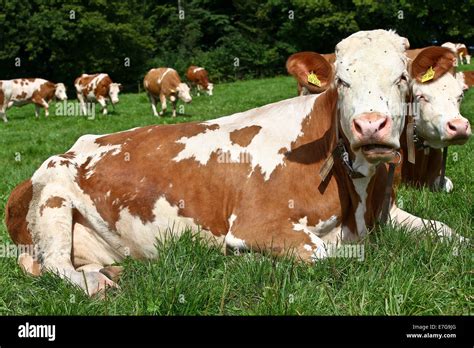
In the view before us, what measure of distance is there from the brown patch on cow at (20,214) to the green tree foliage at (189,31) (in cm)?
4202

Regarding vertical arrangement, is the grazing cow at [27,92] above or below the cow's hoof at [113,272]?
above

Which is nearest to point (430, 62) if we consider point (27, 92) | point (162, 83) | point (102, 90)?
point (162, 83)

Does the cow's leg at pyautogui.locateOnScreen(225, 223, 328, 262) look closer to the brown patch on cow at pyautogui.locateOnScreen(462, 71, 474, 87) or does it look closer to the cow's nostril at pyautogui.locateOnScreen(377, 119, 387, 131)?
the cow's nostril at pyautogui.locateOnScreen(377, 119, 387, 131)

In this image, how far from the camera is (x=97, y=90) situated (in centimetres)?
2577

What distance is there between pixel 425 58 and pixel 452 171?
14.8 feet

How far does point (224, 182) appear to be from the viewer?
480 centimetres

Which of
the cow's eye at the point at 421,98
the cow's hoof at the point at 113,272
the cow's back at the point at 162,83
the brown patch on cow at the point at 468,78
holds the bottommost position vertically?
the cow's hoof at the point at 113,272

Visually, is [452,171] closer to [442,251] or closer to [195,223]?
[442,251]

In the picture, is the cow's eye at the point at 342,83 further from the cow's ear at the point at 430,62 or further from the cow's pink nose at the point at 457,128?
the cow's pink nose at the point at 457,128

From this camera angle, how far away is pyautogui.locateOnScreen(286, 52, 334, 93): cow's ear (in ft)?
14.1

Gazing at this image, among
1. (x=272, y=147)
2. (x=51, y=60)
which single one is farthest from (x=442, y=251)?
(x=51, y=60)

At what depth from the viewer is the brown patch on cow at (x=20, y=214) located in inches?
201

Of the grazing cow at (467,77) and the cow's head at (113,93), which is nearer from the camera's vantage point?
the grazing cow at (467,77)

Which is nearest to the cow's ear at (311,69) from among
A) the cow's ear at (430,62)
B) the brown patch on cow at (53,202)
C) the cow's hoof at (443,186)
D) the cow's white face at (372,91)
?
the cow's white face at (372,91)
